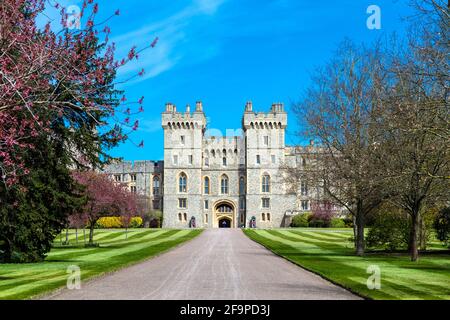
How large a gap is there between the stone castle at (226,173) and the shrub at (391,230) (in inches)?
2002

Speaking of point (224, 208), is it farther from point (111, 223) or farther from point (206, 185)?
point (111, 223)

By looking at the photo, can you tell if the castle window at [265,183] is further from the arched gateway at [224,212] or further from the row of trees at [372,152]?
the row of trees at [372,152]

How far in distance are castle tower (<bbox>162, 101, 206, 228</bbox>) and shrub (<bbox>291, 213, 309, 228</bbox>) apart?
45.4ft

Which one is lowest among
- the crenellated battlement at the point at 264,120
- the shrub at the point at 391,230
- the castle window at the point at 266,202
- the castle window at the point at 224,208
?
the shrub at the point at 391,230

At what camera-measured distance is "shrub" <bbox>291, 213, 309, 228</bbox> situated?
8156cm

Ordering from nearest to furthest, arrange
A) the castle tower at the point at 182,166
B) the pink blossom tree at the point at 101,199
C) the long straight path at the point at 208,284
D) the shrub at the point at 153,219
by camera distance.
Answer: the long straight path at the point at 208,284 → the pink blossom tree at the point at 101,199 → the shrub at the point at 153,219 → the castle tower at the point at 182,166

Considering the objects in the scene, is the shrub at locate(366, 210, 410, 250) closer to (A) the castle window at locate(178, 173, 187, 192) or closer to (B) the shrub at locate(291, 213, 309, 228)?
(B) the shrub at locate(291, 213, 309, 228)

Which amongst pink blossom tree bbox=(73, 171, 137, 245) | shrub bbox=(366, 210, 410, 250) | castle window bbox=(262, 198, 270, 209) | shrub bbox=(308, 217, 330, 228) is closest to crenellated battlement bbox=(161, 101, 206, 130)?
castle window bbox=(262, 198, 270, 209)

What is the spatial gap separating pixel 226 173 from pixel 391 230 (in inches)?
2251

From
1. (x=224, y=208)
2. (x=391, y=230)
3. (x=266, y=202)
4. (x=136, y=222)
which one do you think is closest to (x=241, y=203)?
(x=224, y=208)

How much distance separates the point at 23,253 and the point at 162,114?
63.9m

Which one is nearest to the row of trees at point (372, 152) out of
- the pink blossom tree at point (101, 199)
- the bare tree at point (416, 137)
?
the bare tree at point (416, 137)

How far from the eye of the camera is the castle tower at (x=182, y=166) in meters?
87.2

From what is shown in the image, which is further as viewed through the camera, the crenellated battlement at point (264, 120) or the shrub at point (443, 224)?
the crenellated battlement at point (264, 120)
